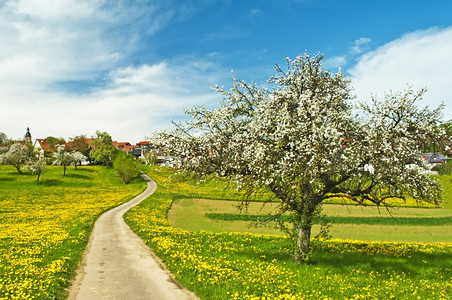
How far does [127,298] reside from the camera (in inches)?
488

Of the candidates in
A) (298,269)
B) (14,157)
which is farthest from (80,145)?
(298,269)

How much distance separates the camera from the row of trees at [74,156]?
9456 centimetres

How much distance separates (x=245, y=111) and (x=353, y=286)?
10980 millimetres

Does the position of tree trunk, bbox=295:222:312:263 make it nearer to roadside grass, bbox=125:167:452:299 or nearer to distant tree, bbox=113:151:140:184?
roadside grass, bbox=125:167:452:299

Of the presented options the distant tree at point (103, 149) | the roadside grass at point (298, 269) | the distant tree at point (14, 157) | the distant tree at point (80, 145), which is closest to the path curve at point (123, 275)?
the roadside grass at point (298, 269)

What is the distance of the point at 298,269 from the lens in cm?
1648

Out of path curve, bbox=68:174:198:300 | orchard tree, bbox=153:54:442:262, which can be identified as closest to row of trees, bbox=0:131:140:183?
path curve, bbox=68:174:198:300

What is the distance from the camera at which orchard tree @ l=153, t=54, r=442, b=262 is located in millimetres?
15602

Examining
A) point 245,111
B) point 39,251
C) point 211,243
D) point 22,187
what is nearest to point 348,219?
point 211,243

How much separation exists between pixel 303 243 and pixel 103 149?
12176 centimetres

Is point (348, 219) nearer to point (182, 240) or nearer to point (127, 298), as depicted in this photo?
point (182, 240)

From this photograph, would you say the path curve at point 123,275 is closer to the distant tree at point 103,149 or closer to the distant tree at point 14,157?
the distant tree at point 14,157

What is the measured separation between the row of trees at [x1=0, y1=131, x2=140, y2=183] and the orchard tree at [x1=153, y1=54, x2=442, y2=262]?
272 feet

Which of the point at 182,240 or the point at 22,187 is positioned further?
the point at 22,187
